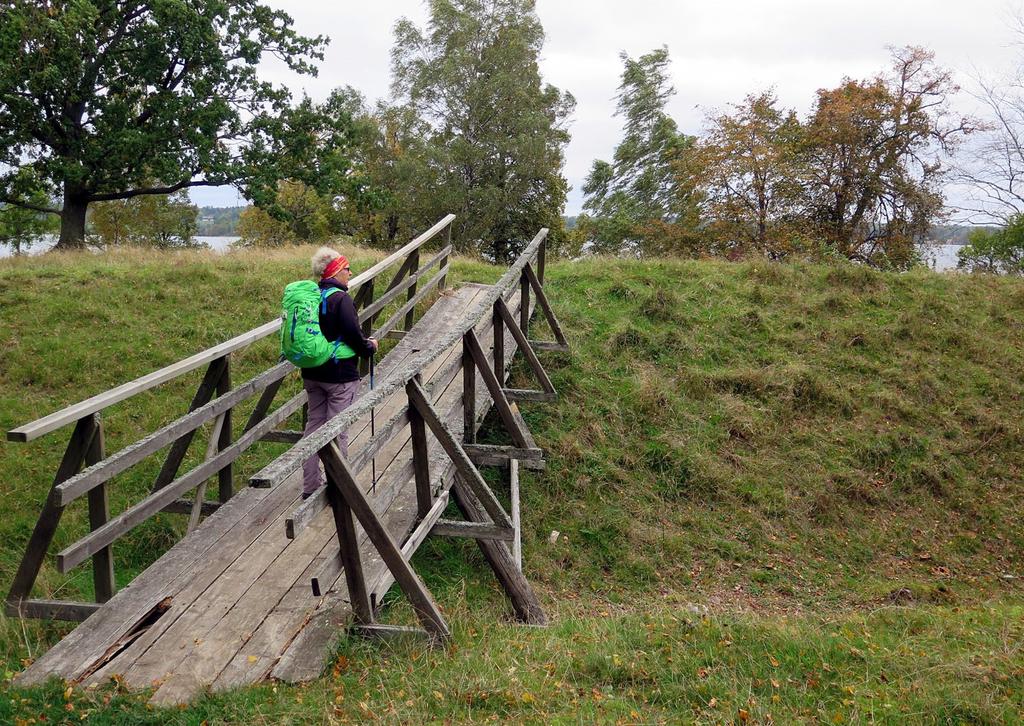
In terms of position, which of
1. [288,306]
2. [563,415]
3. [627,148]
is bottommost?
[563,415]

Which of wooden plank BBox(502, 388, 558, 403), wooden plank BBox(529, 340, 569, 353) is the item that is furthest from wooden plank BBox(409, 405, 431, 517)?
wooden plank BBox(529, 340, 569, 353)

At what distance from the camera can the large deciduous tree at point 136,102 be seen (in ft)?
47.6

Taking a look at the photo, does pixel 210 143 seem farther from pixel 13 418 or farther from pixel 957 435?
pixel 957 435

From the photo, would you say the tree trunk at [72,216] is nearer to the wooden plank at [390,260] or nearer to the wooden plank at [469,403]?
the wooden plank at [390,260]

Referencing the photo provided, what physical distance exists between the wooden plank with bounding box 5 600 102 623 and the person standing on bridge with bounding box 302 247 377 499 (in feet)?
5.00

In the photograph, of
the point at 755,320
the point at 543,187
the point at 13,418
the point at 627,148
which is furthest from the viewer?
the point at 627,148

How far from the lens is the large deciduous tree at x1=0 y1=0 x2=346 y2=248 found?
572 inches

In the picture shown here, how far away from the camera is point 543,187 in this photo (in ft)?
89.8

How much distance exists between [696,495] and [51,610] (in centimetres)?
585

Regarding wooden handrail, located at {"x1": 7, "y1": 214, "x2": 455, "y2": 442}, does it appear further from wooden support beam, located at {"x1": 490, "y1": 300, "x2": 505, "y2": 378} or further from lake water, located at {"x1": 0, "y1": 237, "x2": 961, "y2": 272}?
lake water, located at {"x1": 0, "y1": 237, "x2": 961, "y2": 272}

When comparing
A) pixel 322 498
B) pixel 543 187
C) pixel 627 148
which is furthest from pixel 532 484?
pixel 627 148

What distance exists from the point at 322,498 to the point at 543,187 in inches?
986

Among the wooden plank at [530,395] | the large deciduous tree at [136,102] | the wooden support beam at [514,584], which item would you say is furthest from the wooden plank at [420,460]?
the large deciduous tree at [136,102]

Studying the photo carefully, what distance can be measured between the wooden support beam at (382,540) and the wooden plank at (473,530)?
35.1 inches
